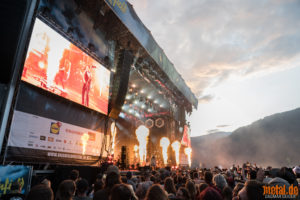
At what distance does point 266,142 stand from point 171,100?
4326cm

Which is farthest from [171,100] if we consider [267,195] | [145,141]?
[267,195]

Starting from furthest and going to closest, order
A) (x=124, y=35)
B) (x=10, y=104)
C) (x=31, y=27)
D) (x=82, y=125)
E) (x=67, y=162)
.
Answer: (x=124, y=35)
(x=82, y=125)
(x=67, y=162)
(x=31, y=27)
(x=10, y=104)

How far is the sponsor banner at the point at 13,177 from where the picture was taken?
3.78m

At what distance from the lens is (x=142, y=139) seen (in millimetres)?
21156

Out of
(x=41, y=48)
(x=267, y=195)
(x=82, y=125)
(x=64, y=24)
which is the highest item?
(x=64, y=24)

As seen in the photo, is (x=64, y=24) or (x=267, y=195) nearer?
(x=267, y=195)

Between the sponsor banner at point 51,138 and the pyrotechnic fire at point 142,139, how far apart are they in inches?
448

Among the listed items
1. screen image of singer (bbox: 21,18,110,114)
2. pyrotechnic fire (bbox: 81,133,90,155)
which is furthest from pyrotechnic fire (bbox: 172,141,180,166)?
pyrotechnic fire (bbox: 81,133,90,155)

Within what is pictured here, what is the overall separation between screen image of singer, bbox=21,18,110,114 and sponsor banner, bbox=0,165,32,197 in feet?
10.6

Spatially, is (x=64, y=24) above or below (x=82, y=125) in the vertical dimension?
above

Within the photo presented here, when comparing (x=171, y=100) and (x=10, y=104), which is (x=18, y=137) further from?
(x=171, y=100)

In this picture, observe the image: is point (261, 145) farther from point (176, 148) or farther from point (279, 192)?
point (279, 192)

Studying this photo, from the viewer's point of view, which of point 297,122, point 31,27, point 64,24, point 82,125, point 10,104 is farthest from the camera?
point 297,122

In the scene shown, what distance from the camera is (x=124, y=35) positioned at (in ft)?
37.5
